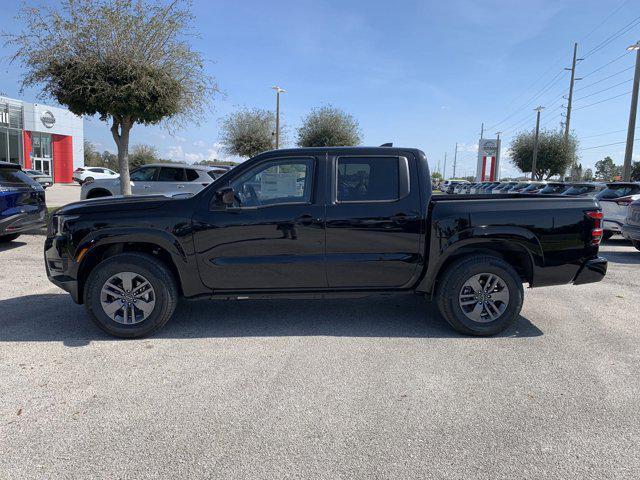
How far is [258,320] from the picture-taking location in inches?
209

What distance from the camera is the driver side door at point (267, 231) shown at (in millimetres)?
4625

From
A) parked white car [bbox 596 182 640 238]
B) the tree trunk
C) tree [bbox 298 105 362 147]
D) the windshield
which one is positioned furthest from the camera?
tree [bbox 298 105 362 147]

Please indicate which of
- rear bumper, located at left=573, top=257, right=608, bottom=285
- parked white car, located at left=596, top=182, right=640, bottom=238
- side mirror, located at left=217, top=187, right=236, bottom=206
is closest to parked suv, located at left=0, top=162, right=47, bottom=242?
side mirror, located at left=217, top=187, right=236, bottom=206

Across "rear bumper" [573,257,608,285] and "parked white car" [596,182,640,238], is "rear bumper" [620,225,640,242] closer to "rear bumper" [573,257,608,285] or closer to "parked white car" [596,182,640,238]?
"parked white car" [596,182,640,238]

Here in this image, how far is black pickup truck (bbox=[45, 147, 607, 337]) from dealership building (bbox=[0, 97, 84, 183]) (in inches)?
1494

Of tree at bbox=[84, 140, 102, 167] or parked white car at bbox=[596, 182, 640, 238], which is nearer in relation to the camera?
parked white car at bbox=[596, 182, 640, 238]

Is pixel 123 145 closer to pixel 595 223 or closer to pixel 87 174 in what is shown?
pixel 595 223

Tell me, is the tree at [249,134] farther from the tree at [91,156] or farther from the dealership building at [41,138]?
the tree at [91,156]

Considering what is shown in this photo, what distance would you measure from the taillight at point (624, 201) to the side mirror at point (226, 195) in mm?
10436

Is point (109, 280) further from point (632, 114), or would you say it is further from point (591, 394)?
point (632, 114)

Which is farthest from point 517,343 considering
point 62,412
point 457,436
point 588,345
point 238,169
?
point 62,412

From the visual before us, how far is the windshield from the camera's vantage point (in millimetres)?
11557

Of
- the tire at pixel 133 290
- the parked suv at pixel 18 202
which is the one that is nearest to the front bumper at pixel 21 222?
the parked suv at pixel 18 202

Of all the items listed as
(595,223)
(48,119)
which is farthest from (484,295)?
(48,119)
